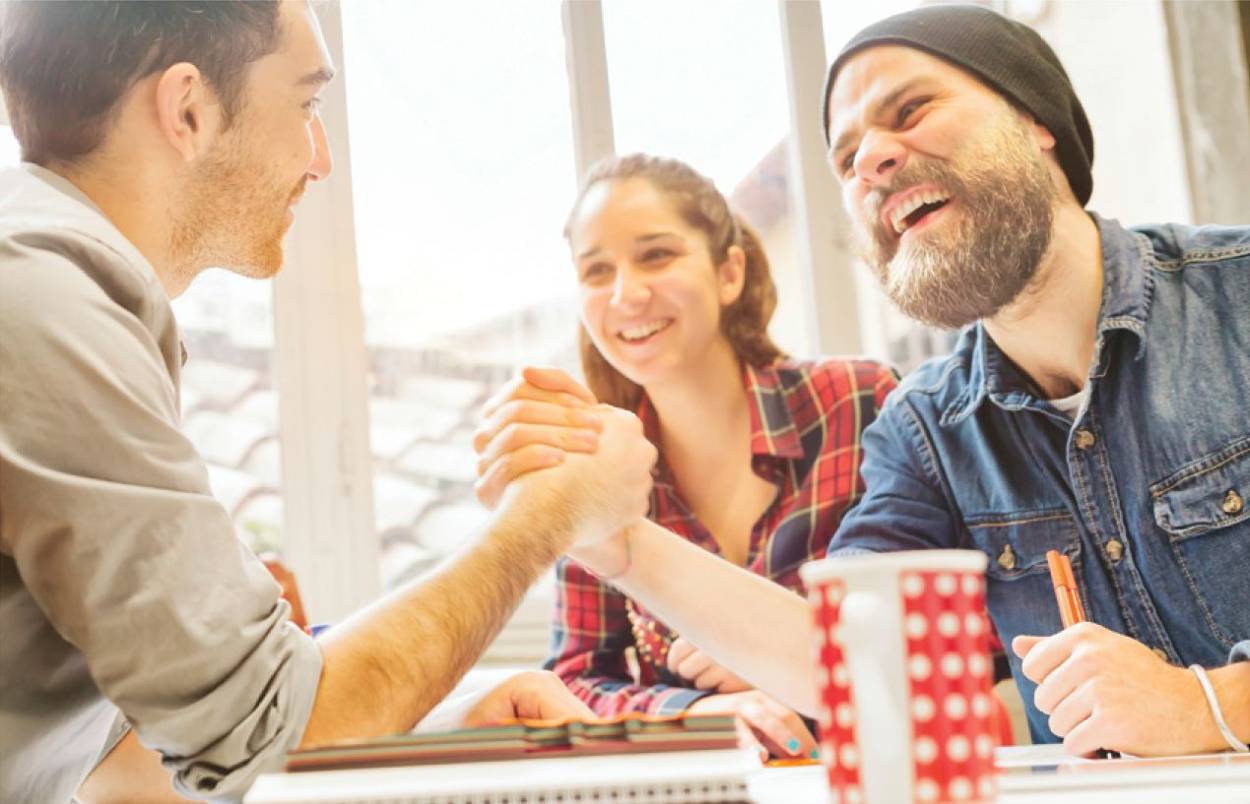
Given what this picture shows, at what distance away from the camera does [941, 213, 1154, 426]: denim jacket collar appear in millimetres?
1482

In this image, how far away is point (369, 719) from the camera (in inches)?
37.2

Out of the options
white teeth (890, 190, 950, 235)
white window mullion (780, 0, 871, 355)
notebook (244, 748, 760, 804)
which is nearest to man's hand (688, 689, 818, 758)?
white teeth (890, 190, 950, 235)

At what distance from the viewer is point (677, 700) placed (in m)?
1.76

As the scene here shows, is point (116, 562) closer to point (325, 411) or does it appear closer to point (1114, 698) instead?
point (1114, 698)

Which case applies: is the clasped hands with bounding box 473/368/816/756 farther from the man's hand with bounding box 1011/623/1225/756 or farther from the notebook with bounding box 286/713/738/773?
the notebook with bounding box 286/713/738/773

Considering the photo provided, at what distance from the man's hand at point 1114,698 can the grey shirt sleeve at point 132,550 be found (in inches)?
25.4

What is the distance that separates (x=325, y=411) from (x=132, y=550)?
6.00ft

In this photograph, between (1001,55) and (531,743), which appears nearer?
(531,743)

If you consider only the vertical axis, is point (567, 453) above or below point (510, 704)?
above

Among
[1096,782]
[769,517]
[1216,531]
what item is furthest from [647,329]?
[1096,782]

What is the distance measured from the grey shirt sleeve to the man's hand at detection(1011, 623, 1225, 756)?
0.65 metres

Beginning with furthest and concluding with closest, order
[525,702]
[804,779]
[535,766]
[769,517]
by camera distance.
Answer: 1. [769,517]
2. [525,702]
3. [804,779]
4. [535,766]

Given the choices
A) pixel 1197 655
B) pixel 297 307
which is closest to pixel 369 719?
pixel 1197 655

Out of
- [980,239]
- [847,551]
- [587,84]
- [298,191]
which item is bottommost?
[847,551]
